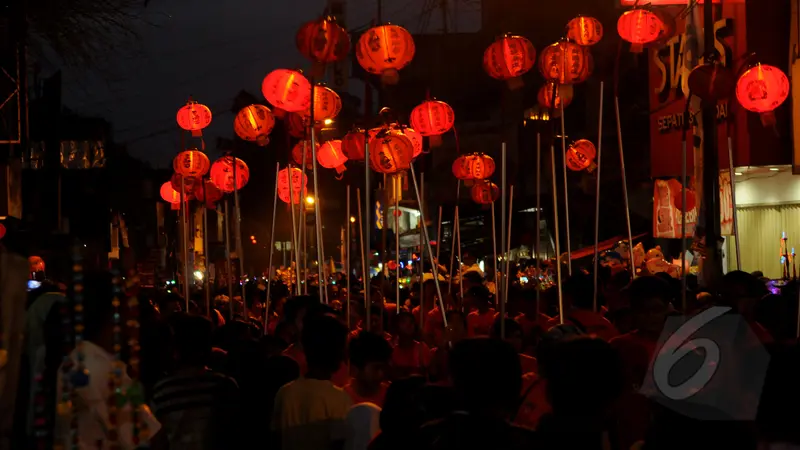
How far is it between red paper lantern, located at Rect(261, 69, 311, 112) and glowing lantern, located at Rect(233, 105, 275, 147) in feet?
7.18

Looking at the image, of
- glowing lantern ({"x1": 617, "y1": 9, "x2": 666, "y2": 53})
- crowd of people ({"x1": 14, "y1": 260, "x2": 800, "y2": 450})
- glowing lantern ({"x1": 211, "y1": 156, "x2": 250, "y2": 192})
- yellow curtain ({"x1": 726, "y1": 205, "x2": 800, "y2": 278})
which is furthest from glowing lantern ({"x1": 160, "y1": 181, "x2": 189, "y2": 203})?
yellow curtain ({"x1": 726, "y1": 205, "x2": 800, "y2": 278})

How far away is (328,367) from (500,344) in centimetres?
159

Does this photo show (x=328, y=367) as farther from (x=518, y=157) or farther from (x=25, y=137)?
(x=518, y=157)

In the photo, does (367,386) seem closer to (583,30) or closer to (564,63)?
(564,63)

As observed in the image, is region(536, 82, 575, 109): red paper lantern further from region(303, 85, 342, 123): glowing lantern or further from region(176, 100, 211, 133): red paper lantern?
region(176, 100, 211, 133): red paper lantern

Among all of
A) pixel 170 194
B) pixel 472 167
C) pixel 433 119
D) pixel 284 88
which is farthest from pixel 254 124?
pixel 170 194

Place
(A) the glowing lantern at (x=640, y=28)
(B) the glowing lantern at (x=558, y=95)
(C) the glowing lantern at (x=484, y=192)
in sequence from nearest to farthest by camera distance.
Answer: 1. (B) the glowing lantern at (x=558, y=95)
2. (A) the glowing lantern at (x=640, y=28)
3. (C) the glowing lantern at (x=484, y=192)

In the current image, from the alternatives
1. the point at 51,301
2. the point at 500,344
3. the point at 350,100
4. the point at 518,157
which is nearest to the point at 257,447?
the point at 51,301

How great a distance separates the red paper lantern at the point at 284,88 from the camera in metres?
11.5

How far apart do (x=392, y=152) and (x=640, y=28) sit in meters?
3.66

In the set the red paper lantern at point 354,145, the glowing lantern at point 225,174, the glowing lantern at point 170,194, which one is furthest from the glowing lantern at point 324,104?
the glowing lantern at point 170,194

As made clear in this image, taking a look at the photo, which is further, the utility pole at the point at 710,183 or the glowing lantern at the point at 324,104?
the utility pole at the point at 710,183

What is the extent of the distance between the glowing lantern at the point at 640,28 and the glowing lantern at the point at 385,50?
11.3ft

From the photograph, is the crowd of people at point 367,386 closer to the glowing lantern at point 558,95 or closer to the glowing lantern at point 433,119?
the glowing lantern at point 558,95
